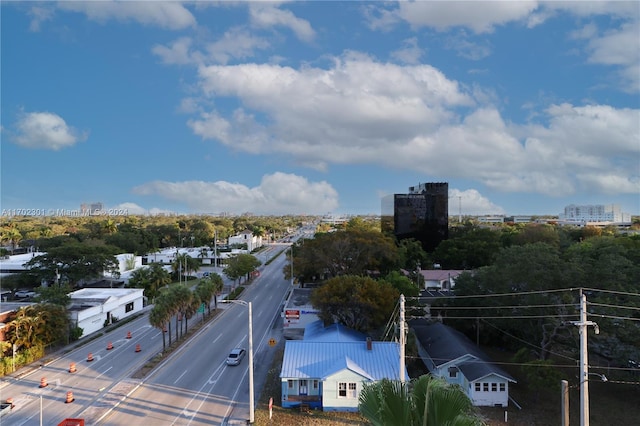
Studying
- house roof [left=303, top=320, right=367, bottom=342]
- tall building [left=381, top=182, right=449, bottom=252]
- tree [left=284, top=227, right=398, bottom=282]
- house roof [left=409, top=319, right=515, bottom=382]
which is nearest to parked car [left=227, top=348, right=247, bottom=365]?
house roof [left=303, top=320, right=367, bottom=342]

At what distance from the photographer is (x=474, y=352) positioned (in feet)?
82.5

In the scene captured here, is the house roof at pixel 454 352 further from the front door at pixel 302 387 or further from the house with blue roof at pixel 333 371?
the front door at pixel 302 387

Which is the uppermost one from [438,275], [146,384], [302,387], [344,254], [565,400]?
[344,254]

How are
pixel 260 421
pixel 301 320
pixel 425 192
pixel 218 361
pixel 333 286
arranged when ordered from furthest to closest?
pixel 425 192 < pixel 301 320 < pixel 333 286 < pixel 218 361 < pixel 260 421

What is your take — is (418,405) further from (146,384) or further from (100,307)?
(100,307)

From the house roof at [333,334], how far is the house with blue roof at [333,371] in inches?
78.5

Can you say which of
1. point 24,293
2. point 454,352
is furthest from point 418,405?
point 24,293

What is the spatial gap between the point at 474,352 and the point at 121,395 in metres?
20.4

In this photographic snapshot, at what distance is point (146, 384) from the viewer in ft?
78.1

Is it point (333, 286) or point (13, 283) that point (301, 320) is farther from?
point (13, 283)

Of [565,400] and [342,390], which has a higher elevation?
[565,400]

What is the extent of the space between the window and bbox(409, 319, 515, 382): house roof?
6.11 meters

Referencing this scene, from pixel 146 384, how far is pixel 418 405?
21.8 m

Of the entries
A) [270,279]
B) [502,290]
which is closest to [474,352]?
[502,290]
